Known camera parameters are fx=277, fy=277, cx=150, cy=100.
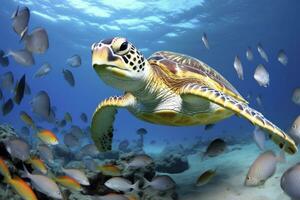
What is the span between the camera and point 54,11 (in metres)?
28.5

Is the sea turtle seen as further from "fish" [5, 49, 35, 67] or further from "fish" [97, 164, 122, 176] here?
"fish" [5, 49, 35, 67]

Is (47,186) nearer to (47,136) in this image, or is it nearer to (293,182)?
(47,136)

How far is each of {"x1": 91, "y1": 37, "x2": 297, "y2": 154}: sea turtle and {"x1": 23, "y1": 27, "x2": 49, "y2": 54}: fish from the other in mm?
1921

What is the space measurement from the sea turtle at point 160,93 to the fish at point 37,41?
192cm

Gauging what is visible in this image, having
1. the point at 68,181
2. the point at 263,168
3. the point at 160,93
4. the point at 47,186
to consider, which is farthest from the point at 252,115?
the point at 47,186

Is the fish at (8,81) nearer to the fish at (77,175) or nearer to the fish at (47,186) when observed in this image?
the fish at (77,175)

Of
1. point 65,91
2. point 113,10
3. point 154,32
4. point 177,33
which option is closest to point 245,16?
point 177,33

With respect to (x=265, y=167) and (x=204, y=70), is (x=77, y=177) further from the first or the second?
(x=204, y=70)

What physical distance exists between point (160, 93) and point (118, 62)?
150cm

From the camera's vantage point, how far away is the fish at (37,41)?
573 cm

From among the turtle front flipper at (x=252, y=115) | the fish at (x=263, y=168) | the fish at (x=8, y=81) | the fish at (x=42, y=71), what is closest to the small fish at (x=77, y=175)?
the turtle front flipper at (x=252, y=115)

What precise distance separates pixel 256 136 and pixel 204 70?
5.64 feet

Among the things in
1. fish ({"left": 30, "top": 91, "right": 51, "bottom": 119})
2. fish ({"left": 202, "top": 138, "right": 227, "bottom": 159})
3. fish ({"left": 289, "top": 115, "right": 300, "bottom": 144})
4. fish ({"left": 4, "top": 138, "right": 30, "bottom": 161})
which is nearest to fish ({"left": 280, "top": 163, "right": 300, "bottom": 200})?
fish ({"left": 289, "top": 115, "right": 300, "bottom": 144})

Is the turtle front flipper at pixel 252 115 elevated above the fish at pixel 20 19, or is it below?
below
